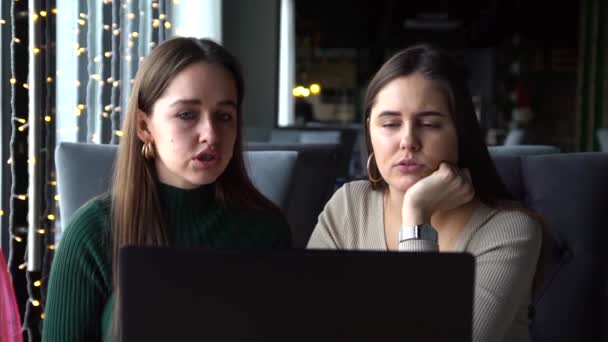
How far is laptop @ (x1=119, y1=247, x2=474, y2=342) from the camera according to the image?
2.39 ft

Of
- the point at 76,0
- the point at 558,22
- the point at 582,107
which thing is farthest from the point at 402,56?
the point at 558,22

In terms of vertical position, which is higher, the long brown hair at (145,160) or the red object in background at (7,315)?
the long brown hair at (145,160)

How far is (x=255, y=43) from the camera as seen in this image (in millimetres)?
6527

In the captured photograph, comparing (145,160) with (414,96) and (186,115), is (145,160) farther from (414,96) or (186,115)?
(414,96)

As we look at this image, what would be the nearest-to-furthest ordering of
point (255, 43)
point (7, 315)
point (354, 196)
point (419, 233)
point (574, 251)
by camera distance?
point (7, 315)
point (419, 233)
point (354, 196)
point (574, 251)
point (255, 43)

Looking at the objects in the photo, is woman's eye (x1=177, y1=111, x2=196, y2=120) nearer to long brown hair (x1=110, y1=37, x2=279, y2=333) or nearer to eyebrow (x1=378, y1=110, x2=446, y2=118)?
long brown hair (x1=110, y1=37, x2=279, y2=333)

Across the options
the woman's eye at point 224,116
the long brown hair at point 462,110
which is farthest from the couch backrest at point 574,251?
the woman's eye at point 224,116

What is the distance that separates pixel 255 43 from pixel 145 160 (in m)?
5.25

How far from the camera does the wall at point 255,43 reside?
21.2 ft

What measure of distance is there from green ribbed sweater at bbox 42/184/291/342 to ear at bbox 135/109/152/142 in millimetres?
91

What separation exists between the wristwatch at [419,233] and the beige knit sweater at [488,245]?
28mm

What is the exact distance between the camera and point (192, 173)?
1.29 metres

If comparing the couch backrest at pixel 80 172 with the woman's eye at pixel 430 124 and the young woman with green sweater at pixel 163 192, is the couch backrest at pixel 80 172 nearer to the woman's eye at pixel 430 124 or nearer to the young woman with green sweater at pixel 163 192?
the young woman with green sweater at pixel 163 192

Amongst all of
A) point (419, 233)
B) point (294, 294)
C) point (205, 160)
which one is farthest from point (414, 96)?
point (294, 294)
